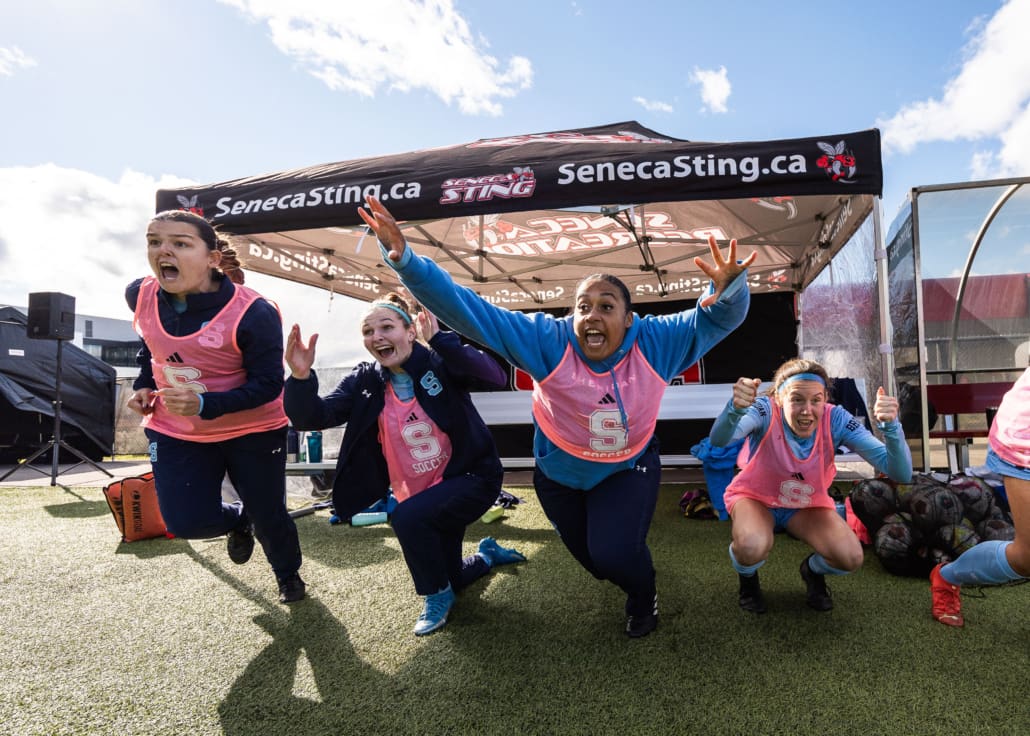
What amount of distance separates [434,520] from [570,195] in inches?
95.8

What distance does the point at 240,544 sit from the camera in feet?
9.34

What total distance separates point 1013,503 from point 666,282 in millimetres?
6300

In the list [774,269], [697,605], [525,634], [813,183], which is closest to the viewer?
[525,634]

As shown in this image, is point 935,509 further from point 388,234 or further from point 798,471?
point 388,234

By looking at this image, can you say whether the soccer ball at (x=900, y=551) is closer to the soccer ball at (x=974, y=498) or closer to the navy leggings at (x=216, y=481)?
the soccer ball at (x=974, y=498)

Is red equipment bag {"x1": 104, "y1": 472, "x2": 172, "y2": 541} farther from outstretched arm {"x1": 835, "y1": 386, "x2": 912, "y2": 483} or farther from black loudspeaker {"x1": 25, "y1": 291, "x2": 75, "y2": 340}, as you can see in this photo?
outstretched arm {"x1": 835, "y1": 386, "x2": 912, "y2": 483}

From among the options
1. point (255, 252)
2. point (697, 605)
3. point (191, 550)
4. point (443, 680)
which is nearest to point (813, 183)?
point (697, 605)

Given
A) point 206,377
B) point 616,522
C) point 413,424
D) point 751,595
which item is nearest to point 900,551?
point 751,595

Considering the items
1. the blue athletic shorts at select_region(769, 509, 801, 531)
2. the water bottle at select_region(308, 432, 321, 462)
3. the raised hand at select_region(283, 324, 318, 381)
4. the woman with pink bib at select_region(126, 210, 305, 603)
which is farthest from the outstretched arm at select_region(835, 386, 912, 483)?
Answer: the water bottle at select_region(308, 432, 321, 462)

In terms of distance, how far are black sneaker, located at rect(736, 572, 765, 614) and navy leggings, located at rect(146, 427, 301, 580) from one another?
224 cm

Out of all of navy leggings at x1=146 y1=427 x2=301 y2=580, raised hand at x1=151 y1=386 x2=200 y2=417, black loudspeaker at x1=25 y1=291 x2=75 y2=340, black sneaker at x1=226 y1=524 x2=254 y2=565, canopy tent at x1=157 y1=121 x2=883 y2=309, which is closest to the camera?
raised hand at x1=151 y1=386 x2=200 y2=417

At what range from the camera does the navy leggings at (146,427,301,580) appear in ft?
8.10

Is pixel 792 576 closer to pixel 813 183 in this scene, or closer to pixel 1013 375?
pixel 813 183

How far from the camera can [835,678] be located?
1851mm
